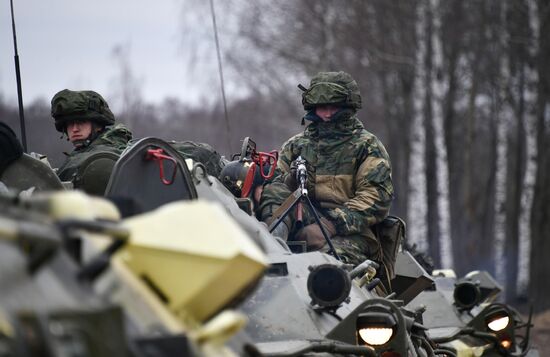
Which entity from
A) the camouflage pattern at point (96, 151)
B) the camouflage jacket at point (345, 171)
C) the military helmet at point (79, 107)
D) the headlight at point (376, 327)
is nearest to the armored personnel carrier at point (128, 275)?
the headlight at point (376, 327)

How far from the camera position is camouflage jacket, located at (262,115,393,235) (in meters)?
9.64

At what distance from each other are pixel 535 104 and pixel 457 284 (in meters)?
15.0

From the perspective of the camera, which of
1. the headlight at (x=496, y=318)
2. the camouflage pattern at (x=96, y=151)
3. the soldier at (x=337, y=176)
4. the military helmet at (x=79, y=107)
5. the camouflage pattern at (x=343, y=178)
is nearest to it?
the camouflage pattern at (x=96, y=151)

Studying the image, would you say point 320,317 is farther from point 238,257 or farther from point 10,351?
point 10,351

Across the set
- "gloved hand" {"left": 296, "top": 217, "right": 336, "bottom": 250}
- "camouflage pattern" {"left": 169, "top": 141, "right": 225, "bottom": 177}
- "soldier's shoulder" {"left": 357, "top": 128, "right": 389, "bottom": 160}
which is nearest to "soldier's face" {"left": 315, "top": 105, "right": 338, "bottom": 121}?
"soldier's shoulder" {"left": 357, "top": 128, "right": 389, "bottom": 160}

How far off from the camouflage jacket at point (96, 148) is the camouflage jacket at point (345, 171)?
110cm

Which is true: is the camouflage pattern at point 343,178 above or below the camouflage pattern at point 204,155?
below

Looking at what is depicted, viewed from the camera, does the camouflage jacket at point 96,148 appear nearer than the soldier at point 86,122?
Yes

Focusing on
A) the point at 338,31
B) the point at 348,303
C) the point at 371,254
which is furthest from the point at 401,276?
the point at 338,31

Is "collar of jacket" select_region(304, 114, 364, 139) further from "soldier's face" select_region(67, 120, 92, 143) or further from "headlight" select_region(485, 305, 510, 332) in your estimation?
"headlight" select_region(485, 305, 510, 332)

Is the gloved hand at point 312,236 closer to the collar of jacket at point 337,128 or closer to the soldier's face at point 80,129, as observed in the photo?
the collar of jacket at point 337,128

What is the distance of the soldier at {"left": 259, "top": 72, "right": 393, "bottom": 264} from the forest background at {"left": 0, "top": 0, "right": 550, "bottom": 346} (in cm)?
978

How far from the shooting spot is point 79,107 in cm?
1012

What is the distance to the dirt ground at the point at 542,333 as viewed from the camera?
19.5m
